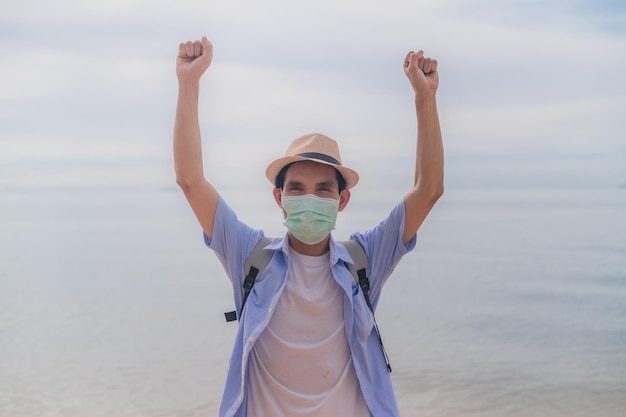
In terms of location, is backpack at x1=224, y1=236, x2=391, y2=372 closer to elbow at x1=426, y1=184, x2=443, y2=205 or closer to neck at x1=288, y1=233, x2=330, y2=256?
neck at x1=288, y1=233, x2=330, y2=256

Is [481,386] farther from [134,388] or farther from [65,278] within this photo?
[65,278]

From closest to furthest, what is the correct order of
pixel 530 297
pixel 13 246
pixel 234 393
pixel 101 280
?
pixel 234 393
pixel 530 297
pixel 101 280
pixel 13 246

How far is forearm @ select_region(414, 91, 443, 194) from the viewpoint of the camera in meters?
3.80

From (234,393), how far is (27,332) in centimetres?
1083

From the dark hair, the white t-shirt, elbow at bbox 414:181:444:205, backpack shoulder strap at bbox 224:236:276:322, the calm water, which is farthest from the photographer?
the calm water

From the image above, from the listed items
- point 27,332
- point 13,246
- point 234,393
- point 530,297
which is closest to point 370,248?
point 234,393

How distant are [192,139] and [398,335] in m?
9.47

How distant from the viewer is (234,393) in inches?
140

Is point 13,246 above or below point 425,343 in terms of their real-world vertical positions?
below

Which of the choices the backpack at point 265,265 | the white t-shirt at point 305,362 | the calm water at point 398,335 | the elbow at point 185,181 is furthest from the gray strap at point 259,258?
the calm water at point 398,335

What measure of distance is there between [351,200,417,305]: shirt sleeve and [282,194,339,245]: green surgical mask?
0.19 metres

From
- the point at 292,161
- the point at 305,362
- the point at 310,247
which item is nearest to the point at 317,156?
the point at 292,161

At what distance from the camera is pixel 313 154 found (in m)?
3.76

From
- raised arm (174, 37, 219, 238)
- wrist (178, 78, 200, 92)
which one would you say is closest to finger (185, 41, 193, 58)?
raised arm (174, 37, 219, 238)
